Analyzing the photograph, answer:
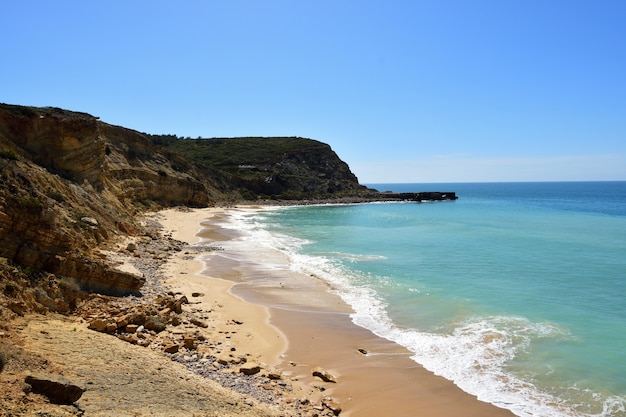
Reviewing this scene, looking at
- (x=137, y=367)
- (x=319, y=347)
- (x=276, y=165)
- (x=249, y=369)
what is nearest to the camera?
(x=137, y=367)

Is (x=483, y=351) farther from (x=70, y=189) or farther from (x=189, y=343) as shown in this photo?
(x=70, y=189)

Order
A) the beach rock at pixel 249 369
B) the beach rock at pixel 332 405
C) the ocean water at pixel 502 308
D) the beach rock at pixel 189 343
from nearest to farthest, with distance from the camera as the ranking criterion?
the beach rock at pixel 332 405 < the beach rock at pixel 249 369 < the ocean water at pixel 502 308 < the beach rock at pixel 189 343

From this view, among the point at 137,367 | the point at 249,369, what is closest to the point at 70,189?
the point at 137,367

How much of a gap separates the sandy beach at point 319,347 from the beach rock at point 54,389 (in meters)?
4.04

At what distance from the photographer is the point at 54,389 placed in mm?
5559

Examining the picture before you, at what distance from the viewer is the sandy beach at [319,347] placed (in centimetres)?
847

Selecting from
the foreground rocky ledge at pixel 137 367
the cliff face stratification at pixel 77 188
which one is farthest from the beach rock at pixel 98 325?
the cliff face stratification at pixel 77 188

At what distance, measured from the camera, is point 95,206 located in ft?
69.8

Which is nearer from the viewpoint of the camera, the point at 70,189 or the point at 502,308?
the point at 502,308

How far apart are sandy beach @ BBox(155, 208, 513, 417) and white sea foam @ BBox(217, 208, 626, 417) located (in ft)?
1.27

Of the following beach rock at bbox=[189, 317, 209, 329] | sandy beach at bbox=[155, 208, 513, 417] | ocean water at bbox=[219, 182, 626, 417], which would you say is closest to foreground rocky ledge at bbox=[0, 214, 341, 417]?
beach rock at bbox=[189, 317, 209, 329]

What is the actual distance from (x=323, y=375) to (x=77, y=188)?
1816cm

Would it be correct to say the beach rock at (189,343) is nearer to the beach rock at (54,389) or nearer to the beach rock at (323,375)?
the beach rock at (323,375)

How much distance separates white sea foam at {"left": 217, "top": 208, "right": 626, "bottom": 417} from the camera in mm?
8580
